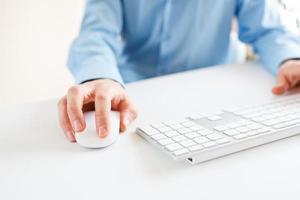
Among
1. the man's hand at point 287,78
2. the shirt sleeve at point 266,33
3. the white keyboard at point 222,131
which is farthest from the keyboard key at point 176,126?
the shirt sleeve at point 266,33

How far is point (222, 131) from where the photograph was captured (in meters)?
0.47

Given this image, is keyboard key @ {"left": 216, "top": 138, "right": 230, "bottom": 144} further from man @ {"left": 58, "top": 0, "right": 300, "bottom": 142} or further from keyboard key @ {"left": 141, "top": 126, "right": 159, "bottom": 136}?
man @ {"left": 58, "top": 0, "right": 300, "bottom": 142}

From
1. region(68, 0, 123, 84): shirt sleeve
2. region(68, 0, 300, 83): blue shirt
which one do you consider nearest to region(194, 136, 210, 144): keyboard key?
region(68, 0, 123, 84): shirt sleeve

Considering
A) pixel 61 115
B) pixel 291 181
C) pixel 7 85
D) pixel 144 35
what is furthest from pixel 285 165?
pixel 7 85

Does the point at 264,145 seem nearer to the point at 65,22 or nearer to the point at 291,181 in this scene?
the point at 291,181

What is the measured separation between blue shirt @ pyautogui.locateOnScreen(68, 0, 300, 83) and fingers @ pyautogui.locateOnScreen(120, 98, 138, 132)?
7.7 inches

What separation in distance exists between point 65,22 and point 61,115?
1017 millimetres

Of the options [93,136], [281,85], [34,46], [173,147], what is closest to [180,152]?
[173,147]

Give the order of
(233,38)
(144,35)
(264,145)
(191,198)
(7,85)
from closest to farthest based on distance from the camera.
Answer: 1. (191,198)
2. (264,145)
3. (144,35)
4. (233,38)
5. (7,85)

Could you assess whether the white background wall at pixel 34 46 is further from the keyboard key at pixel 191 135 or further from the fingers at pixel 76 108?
the keyboard key at pixel 191 135

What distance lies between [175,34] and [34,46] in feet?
2.36

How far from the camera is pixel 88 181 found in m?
0.39

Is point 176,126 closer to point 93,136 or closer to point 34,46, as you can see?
point 93,136

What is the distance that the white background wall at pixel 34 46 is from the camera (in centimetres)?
135
